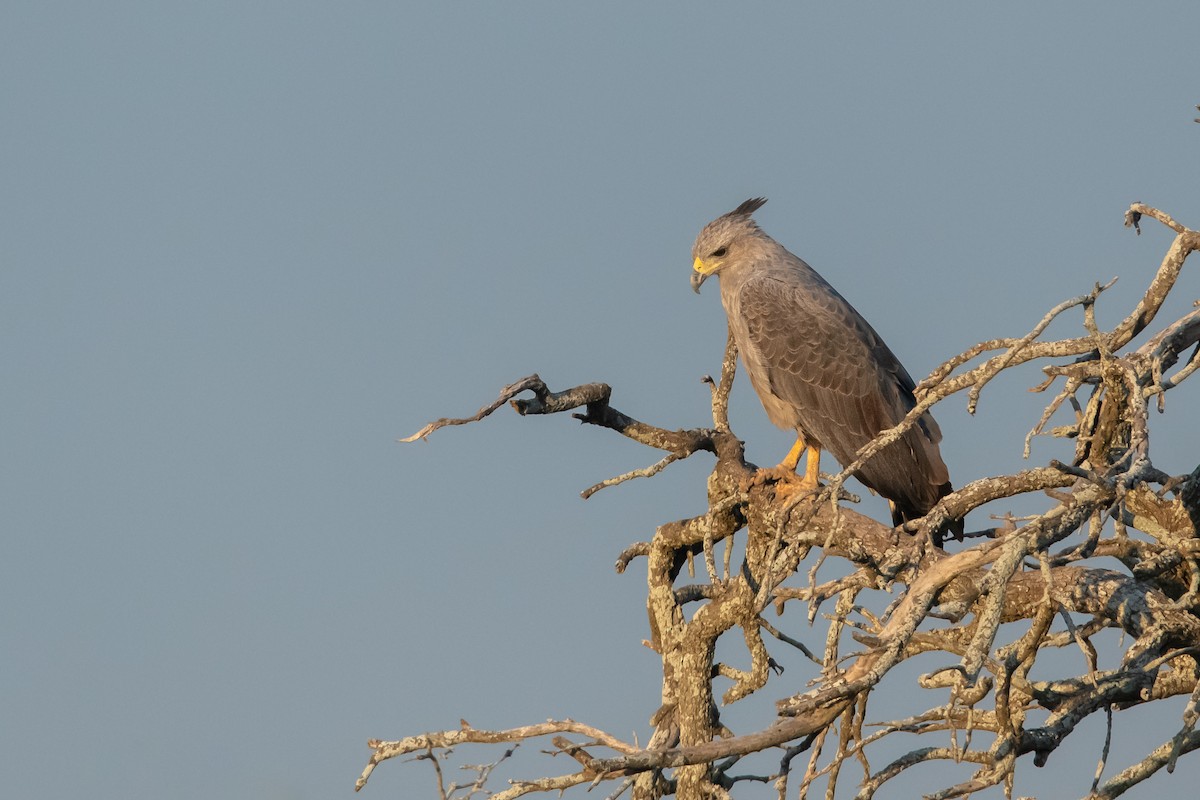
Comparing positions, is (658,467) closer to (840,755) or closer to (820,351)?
(820,351)

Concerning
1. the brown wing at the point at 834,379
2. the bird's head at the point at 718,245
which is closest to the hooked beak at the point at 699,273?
the bird's head at the point at 718,245

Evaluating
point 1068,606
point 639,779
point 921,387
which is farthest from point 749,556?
point 921,387

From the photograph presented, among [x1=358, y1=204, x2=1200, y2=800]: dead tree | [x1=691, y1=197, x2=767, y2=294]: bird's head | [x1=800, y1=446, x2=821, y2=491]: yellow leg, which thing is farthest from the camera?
[x1=691, y1=197, x2=767, y2=294]: bird's head

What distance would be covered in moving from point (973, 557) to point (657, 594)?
2838 mm

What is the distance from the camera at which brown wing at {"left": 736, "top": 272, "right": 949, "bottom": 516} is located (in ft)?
24.8

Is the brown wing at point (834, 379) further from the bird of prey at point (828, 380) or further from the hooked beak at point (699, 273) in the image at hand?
the hooked beak at point (699, 273)

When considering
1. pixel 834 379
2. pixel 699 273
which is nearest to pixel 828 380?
pixel 834 379

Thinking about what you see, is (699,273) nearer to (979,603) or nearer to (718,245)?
(718,245)

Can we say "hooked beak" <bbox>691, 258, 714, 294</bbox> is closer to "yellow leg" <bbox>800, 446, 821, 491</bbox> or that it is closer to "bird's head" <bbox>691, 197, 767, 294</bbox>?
"bird's head" <bbox>691, 197, 767, 294</bbox>

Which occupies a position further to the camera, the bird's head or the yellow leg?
the bird's head

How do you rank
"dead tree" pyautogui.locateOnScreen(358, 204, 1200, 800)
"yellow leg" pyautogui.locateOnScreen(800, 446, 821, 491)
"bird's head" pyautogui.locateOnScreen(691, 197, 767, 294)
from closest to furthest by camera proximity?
"dead tree" pyautogui.locateOnScreen(358, 204, 1200, 800), "yellow leg" pyautogui.locateOnScreen(800, 446, 821, 491), "bird's head" pyautogui.locateOnScreen(691, 197, 767, 294)

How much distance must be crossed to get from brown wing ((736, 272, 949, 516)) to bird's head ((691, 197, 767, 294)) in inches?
18.6

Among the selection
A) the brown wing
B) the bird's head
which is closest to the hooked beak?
the bird's head

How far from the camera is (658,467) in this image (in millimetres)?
6746
